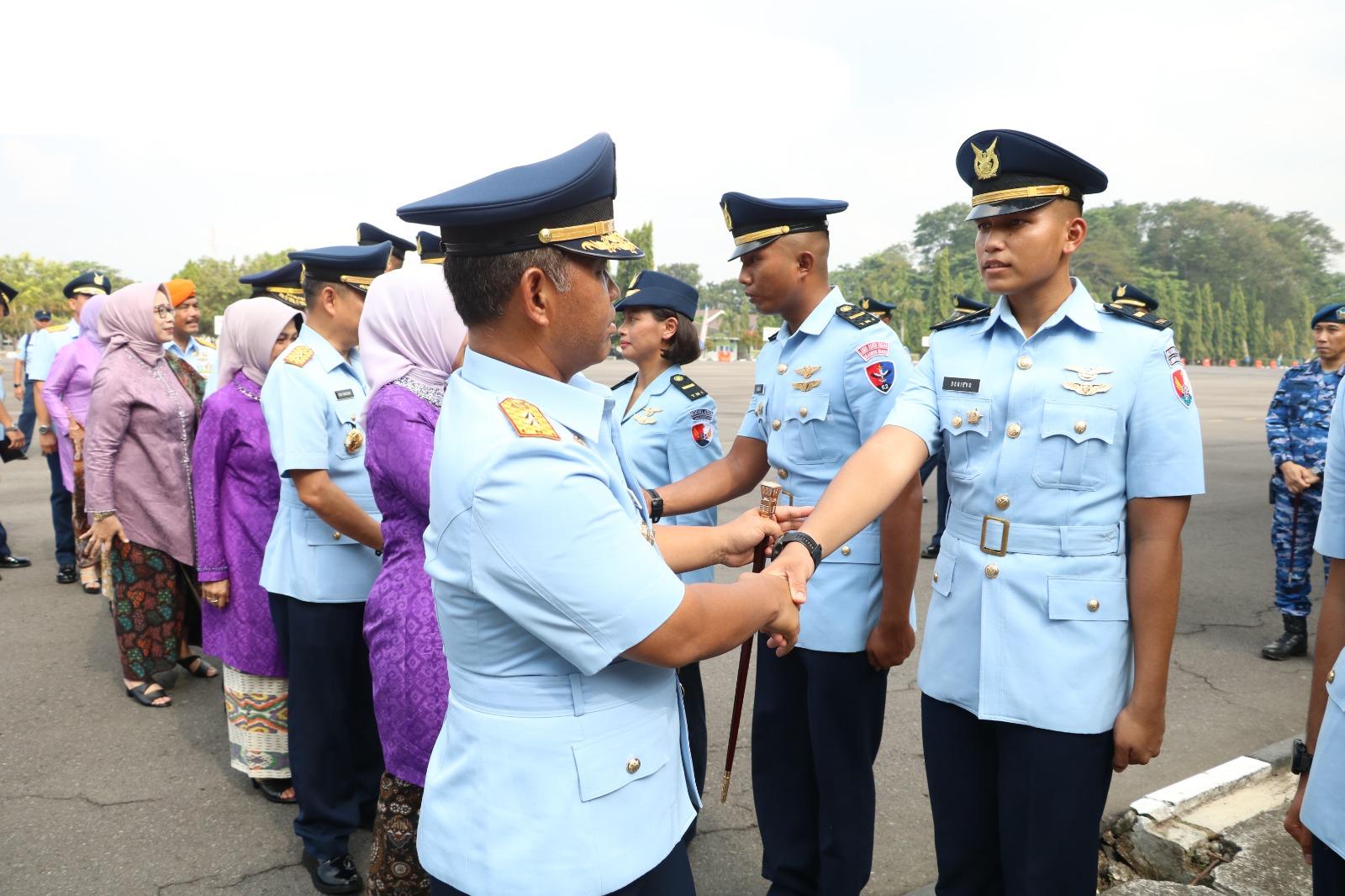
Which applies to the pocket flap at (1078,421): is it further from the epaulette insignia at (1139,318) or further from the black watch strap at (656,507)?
the black watch strap at (656,507)

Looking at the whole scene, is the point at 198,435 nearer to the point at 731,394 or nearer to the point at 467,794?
the point at 467,794

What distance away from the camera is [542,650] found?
57.0 inches

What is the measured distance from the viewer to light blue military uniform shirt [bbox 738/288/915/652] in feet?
9.02

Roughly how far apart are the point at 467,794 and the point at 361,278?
2339 millimetres

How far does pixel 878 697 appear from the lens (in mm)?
2840

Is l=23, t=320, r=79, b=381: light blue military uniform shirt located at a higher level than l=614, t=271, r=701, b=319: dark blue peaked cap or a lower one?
lower

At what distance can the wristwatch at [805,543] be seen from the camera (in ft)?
6.38

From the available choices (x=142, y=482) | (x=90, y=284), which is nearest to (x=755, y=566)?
(x=142, y=482)

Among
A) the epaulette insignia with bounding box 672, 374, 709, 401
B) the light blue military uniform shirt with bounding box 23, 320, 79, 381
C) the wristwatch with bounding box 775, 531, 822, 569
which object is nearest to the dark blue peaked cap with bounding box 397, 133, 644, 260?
the wristwatch with bounding box 775, 531, 822, 569

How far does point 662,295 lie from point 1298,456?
417 centimetres

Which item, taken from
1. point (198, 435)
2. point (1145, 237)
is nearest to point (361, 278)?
point (198, 435)

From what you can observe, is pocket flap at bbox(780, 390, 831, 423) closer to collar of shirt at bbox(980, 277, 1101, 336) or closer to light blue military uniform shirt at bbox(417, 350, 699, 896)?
collar of shirt at bbox(980, 277, 1101, 336)

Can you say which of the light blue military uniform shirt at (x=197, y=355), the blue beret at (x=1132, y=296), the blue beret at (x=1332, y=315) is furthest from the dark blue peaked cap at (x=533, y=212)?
the blue beret at (x=1332, y=315)

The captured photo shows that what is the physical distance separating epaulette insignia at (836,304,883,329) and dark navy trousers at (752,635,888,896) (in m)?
1.00
